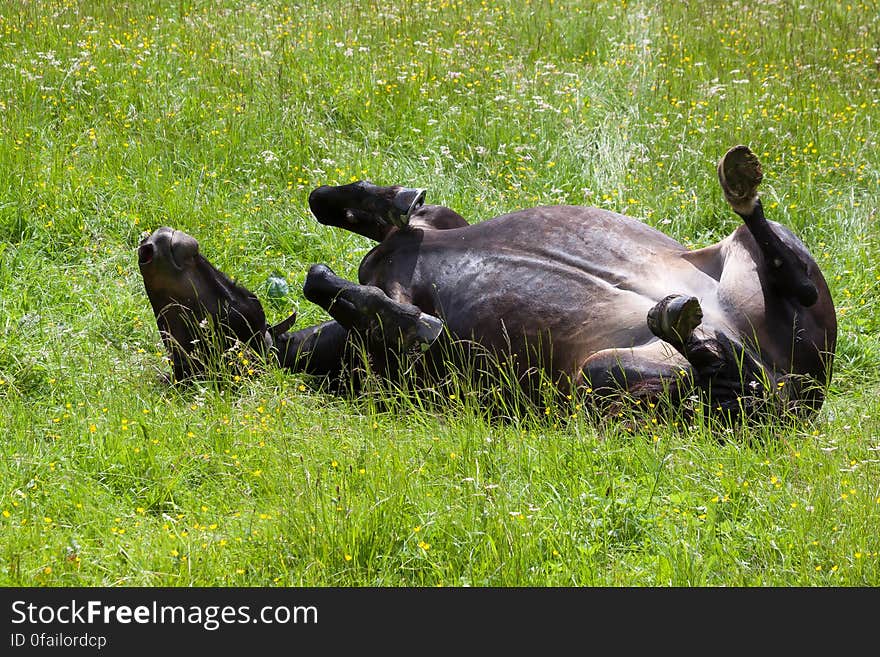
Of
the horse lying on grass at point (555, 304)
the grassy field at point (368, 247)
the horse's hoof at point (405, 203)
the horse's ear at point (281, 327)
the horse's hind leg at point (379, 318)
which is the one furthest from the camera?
the horse's ear at point (281, 327)

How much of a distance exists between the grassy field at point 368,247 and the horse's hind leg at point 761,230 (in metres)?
0.55

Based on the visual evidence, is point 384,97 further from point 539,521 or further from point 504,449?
point 539,521

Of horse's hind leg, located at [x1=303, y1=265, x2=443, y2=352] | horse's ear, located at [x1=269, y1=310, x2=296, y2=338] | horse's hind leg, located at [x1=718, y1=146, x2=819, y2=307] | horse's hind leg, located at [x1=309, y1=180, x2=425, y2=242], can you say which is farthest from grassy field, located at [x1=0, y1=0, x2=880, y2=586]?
horse's hind leg, located at [x1=309, y1=180, x2=425, y2=242]

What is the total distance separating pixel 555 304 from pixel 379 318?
2.46 ft

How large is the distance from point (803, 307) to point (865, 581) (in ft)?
5.16

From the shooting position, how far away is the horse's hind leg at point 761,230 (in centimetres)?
455

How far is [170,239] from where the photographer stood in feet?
16.4

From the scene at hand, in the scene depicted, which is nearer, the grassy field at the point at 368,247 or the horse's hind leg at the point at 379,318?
the grassy field at the point at 368,247

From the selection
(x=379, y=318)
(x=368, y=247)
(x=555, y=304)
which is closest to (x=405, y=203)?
(x=379, y=318)

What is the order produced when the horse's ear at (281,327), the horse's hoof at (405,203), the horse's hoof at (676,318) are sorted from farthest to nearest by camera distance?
the horse's ear at (281,327) < the horse's hoof at (405,203) < the horse's hoof at (676,318)

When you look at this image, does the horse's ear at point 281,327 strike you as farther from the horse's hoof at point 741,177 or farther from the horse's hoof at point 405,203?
the horse's hoof at point 741,177

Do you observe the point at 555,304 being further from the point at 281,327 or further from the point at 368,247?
the point at 368,247

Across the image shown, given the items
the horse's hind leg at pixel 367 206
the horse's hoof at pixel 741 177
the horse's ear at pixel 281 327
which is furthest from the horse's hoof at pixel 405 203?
the horse's hoof at pixel 741 177

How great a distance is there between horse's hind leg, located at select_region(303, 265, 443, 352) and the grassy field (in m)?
0.30
